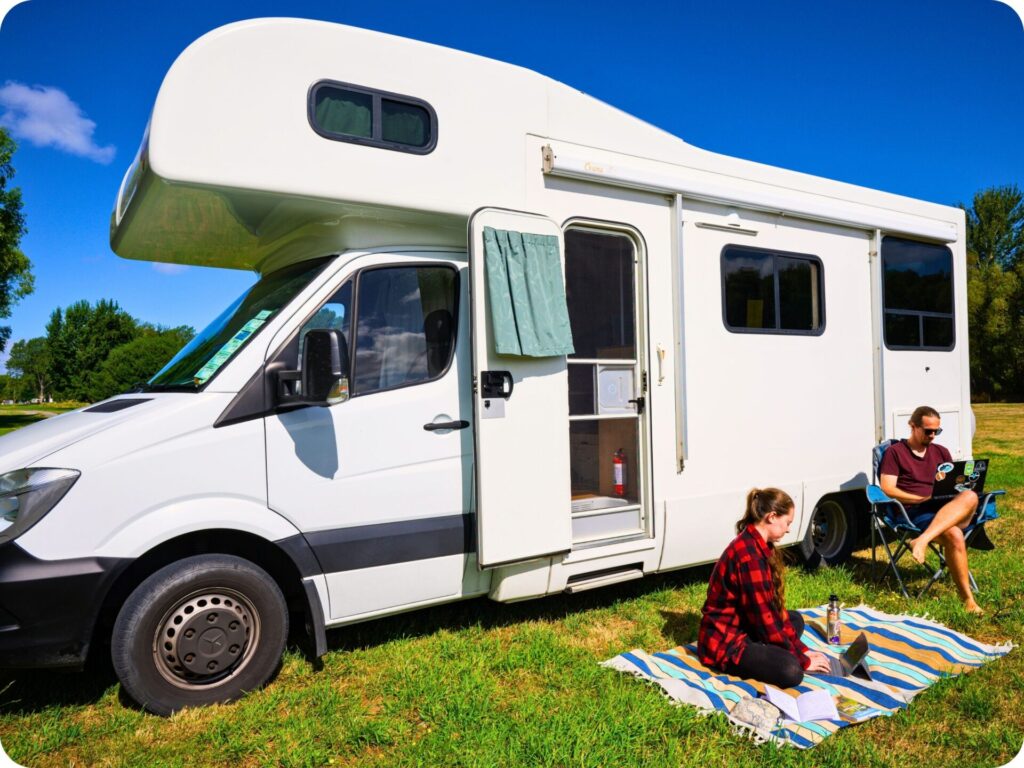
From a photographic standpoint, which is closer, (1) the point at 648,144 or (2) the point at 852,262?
(1) the point at 648,144

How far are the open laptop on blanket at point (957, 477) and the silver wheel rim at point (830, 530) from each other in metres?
0.83

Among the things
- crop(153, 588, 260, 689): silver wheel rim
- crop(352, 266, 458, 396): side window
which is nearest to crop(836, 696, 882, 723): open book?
crop(352, 266, 458, 396): side window

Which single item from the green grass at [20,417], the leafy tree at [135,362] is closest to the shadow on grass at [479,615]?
the green grass at [20,417]

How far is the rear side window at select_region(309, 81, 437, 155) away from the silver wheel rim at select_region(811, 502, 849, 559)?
15.0 feet

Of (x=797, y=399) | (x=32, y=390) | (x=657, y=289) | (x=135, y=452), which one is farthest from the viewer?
(x=32, y=390)

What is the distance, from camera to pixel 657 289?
16.6ft

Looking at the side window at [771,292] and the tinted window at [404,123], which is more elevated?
the tinted window at [404,123]

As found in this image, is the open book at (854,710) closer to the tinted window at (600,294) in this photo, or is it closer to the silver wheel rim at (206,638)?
the tinted window at (600,294)

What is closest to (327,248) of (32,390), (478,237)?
(478,237)

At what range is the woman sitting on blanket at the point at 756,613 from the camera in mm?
3875

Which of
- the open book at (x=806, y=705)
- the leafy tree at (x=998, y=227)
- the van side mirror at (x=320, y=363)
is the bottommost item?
the open book at (x=806, y=705)

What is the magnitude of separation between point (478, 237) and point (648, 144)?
1.67 metres

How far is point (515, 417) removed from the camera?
4.31 meters

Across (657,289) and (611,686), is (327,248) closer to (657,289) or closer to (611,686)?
(657,289)
